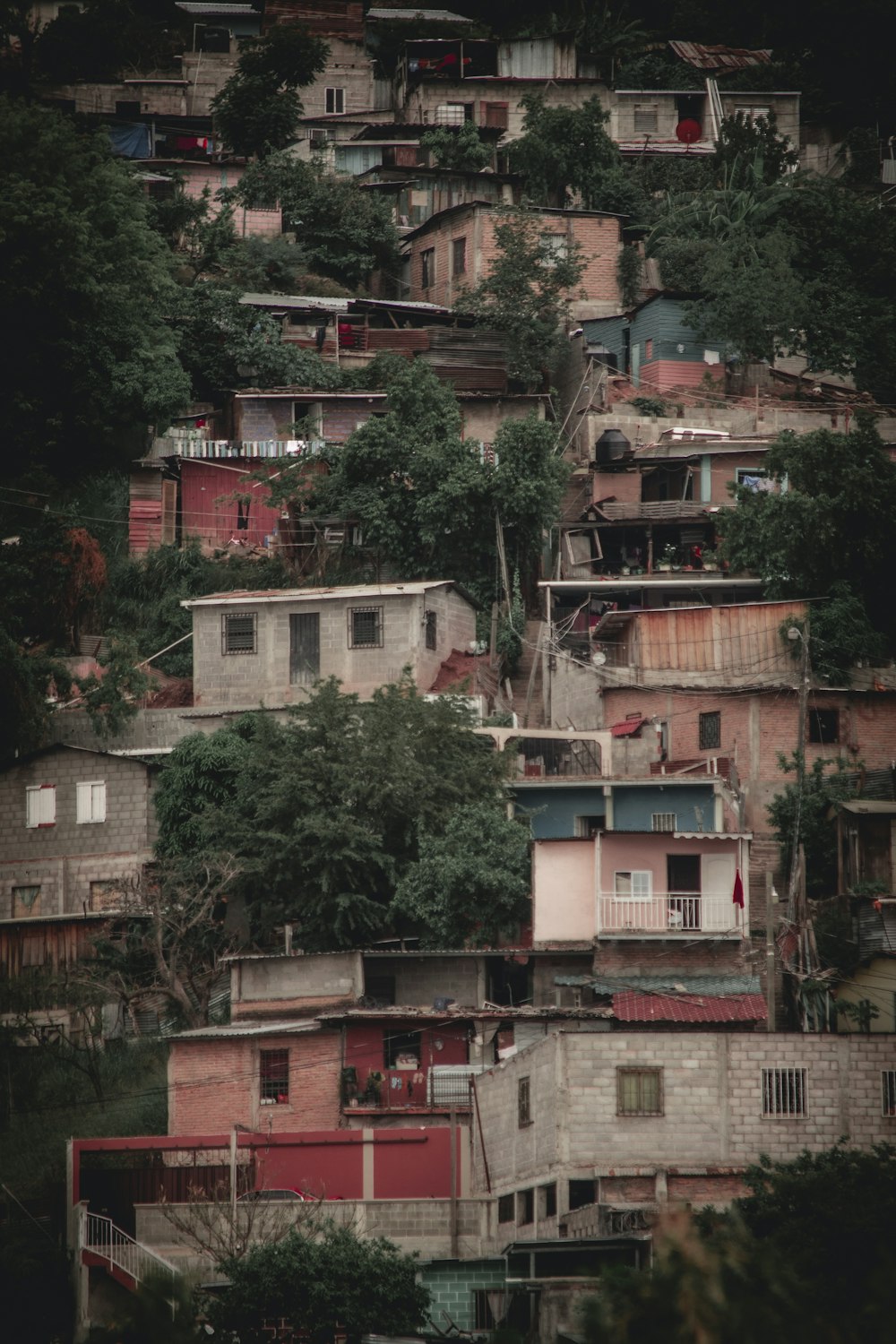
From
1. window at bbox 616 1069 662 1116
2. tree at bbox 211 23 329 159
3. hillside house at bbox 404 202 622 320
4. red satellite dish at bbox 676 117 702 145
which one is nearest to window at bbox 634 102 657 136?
red satellite dish at bbox 676 117 702 145

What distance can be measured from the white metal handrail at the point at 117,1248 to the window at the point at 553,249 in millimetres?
32691

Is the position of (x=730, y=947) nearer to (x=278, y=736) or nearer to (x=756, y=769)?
(x=756, y=769)

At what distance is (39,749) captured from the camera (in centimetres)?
4081

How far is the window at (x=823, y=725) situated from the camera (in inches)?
1528

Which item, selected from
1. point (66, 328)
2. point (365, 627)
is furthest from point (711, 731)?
point (66, 328)

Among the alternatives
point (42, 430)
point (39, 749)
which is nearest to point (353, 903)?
point (39, 749)

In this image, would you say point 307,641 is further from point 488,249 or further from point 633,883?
point 488,249

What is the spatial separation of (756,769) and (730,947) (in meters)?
6.14

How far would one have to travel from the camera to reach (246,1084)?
105 ft

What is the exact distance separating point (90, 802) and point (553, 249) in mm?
23215

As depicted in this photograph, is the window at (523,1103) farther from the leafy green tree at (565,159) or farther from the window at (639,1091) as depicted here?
the leafy green tree at (565,159)

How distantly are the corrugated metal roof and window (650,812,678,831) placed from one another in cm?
802

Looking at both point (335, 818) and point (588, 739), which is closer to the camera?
point (335, 818)

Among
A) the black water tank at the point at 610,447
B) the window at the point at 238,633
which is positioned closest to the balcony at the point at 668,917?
the window at the point at 238,633
